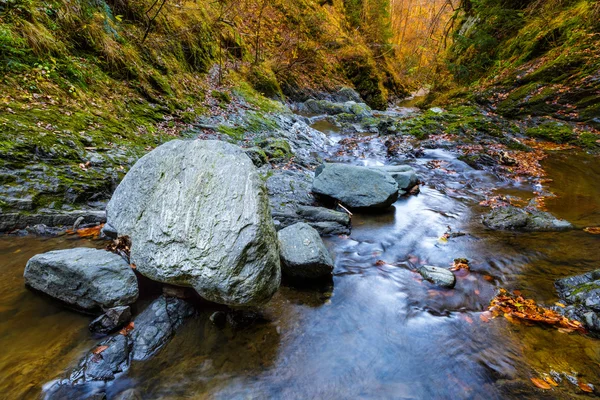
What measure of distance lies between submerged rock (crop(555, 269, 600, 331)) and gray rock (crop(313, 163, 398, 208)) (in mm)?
3075

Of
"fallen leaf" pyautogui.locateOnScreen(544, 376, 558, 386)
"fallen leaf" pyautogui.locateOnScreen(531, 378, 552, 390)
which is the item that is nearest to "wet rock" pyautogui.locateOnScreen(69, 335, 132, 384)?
"fallen leaf" pyautogui.locateOnScreen(531, 378, 552, 390)

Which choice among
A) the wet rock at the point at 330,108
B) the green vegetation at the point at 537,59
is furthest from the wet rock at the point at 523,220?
the wet rock at the point at 330,108

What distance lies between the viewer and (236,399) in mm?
2430

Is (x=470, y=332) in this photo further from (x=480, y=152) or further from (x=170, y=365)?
(x=480, y=152)

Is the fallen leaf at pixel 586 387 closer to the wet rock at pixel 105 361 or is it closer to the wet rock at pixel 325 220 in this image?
the wet rock at pixel 325 220

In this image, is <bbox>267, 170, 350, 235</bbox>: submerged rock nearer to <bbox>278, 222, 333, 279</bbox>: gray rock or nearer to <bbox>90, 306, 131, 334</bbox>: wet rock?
<bbox>278, 222, 333, 279</bbox>: gray rock

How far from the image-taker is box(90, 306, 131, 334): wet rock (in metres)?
2.73

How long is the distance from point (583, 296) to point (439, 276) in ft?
4.76

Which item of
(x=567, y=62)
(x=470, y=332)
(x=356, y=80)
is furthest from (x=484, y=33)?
(x=470, y=332)

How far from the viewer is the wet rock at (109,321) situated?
2.73m

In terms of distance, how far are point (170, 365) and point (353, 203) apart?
4359 millimetres

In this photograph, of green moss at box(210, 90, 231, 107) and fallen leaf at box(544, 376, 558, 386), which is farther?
green moss at box(210, 90, 231, 107)

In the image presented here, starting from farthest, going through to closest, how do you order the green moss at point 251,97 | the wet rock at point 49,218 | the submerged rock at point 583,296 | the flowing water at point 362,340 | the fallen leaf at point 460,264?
the green moss at point 251,97 < the fallen leaf at point 460,264 < the wet rock at point 49,218 < the submerged rock at point 583,296 < the flowing water at point 362,340

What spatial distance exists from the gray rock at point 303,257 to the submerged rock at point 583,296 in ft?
8.90
